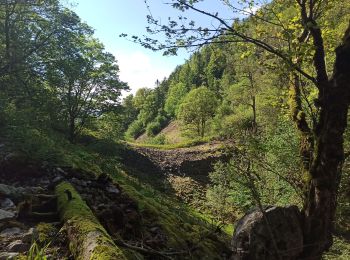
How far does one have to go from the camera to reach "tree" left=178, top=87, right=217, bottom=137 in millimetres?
63625

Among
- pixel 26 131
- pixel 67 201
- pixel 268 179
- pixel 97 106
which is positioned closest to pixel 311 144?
pixel 67 201

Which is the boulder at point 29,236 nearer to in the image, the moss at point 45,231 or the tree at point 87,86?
the moss at point 45,231

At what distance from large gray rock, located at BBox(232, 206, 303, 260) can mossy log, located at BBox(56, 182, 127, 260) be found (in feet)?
9.24

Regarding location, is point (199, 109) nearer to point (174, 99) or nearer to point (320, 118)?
point (174, 99)

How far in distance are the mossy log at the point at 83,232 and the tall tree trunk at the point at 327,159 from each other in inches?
134

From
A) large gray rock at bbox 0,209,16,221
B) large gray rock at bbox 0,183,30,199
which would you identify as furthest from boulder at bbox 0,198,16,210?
large gray rock at bbox 0,209,16,221

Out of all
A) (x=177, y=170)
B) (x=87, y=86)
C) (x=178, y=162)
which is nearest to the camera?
(x=87, y=86)

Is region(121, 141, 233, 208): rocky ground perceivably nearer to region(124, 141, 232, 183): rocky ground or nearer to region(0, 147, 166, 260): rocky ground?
region(124, 141, 232, 183): rocky ground

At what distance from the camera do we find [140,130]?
11412 cm

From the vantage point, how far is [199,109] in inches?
2502

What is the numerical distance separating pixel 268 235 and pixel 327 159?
66.1 inches

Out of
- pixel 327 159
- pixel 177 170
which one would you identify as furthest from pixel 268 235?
pixel 177 170

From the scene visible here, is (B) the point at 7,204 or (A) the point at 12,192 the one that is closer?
(B) the point at 7,204

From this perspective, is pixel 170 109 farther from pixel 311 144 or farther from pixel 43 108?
pixel 311 144
